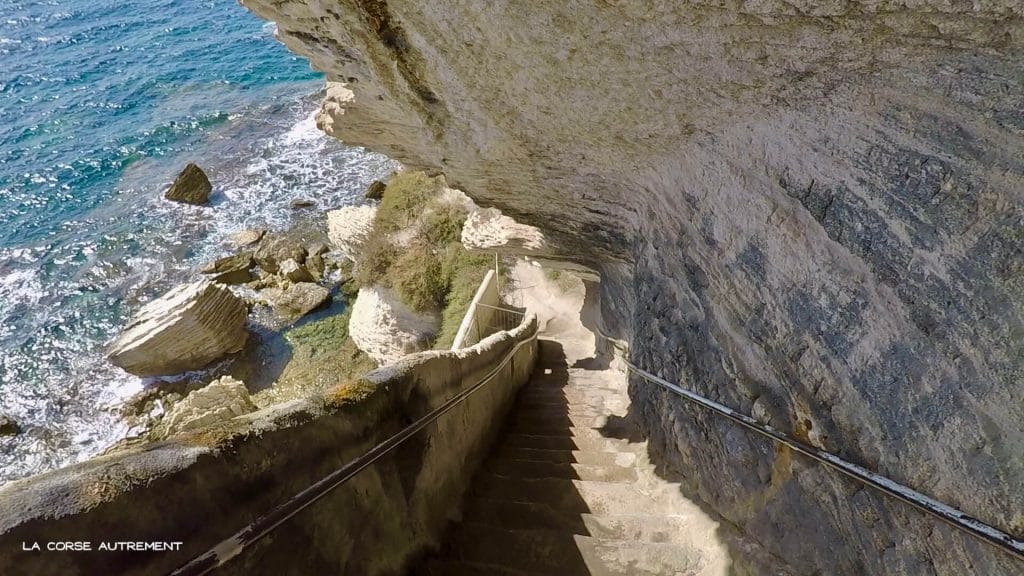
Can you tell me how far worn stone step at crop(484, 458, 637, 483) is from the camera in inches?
209

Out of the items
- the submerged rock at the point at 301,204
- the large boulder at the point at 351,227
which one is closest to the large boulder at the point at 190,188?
the submerged rock at the point at 301,204

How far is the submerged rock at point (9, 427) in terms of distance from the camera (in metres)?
14.6

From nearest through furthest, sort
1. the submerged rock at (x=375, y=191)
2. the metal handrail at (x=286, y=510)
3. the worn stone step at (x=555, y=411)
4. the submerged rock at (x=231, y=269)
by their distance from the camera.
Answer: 1. the metal handrail at (x=286, y=510)
2. the worn stone step at (x=555, y=411)
3. the submerged rock at (x=231, y=269)
4. the submerged rock at (x=375, y=191)

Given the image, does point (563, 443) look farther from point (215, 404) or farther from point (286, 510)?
point (215, 404)

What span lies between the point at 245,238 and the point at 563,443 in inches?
630

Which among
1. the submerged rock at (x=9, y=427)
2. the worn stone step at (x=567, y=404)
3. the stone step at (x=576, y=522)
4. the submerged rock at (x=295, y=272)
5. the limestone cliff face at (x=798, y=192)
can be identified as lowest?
the submerged rock at (x=9, y=427)

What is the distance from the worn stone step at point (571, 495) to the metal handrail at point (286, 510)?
58.2 inches

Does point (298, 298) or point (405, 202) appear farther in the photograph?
point (298, 298)

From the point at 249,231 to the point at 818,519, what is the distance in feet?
63.5

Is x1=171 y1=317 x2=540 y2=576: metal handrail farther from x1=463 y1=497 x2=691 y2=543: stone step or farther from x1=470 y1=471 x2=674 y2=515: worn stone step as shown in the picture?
x1=470 y1=471 x2=674 y2=515: worn stone step

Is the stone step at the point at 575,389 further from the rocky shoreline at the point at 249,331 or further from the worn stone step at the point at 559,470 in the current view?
the rocky shoreline at the point at 249,331

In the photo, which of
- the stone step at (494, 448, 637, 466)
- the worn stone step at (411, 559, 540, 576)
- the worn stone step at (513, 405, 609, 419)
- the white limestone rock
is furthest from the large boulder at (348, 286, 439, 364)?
the worn stone step at (411, 559, 540, 576)

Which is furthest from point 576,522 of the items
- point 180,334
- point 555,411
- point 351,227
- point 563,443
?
point 180,334

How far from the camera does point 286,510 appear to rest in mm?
2500
